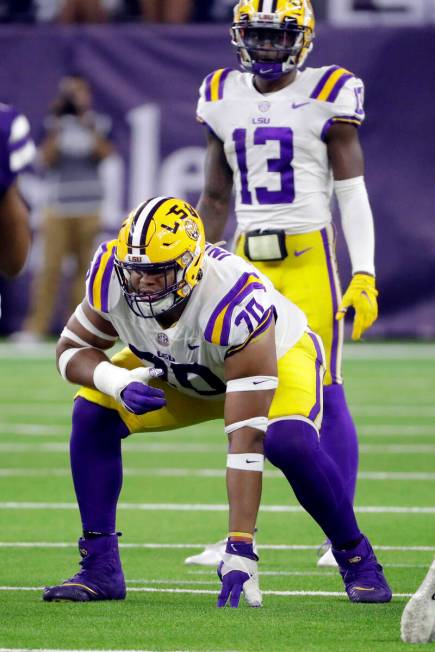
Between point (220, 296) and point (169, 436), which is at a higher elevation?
point (220, 296)

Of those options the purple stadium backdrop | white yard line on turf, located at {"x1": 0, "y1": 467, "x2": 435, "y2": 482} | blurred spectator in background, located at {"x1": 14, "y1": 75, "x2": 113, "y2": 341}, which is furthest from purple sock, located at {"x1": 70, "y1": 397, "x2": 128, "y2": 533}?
the purple stadium backdrop

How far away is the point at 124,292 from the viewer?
4199mm

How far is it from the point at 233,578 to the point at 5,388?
669 centimetres

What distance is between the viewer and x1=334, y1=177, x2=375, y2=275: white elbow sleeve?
536cm

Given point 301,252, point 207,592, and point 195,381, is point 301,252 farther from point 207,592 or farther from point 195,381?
point 207,592

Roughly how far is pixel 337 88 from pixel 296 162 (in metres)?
0.29

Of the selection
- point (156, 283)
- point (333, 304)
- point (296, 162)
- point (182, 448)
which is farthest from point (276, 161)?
point (182, 448)

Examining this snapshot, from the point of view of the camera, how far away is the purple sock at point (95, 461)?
A: 446cm

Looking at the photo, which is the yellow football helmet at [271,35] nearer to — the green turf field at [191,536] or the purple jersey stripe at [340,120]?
the purple jersey stripe at [340,120]

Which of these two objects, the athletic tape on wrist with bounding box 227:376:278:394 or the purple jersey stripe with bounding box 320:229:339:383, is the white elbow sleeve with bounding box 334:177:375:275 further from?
the athletic tape on wrist with bounding box 227:376:278:394

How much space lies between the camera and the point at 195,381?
4375 millimetres

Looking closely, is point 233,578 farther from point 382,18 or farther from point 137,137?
point 382,18

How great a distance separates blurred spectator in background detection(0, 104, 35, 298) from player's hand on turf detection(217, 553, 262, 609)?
935 mm

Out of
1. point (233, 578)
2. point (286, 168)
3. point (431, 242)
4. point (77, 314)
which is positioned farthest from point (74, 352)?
point (431, 242)
